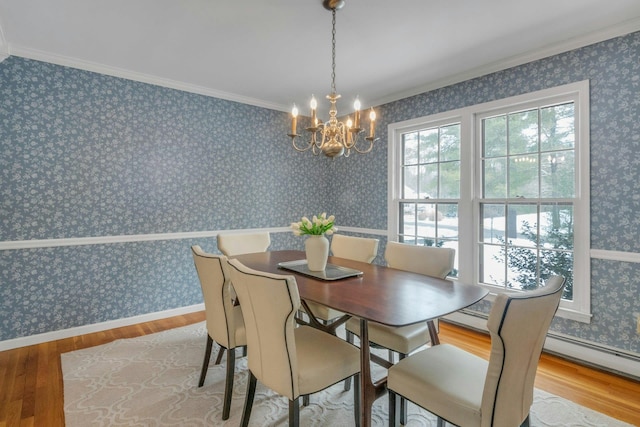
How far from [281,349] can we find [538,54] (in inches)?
120

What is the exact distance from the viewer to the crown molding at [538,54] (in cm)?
237

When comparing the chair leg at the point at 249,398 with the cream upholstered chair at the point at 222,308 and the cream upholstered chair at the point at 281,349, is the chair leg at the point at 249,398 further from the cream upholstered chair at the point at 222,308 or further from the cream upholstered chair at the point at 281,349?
the cream upholstered chair at the point at 222,308

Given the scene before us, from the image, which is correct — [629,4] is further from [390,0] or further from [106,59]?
[106,59]

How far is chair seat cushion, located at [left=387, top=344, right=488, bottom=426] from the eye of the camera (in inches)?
50.3

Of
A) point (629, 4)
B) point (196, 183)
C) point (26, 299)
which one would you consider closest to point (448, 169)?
point (629, 4)

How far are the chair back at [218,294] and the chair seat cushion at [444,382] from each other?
97 centimetres

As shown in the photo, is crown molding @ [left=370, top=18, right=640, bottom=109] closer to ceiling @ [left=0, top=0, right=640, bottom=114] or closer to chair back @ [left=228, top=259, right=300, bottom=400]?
ceiling @ [left=0, top=0, right=640, bottom=114]

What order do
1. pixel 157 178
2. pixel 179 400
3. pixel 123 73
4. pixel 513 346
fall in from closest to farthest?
pixel 513 346
pixel 179 400
pixel 123 73
pixel 157 178

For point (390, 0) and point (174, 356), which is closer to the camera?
point (390, 0)

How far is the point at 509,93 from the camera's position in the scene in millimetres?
2982

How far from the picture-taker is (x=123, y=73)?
3.23m

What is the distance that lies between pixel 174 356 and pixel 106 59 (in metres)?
2.66

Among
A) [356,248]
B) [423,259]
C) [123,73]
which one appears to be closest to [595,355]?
[423,259]

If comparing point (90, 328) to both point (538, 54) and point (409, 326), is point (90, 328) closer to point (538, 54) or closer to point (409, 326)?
point (409, 326)
